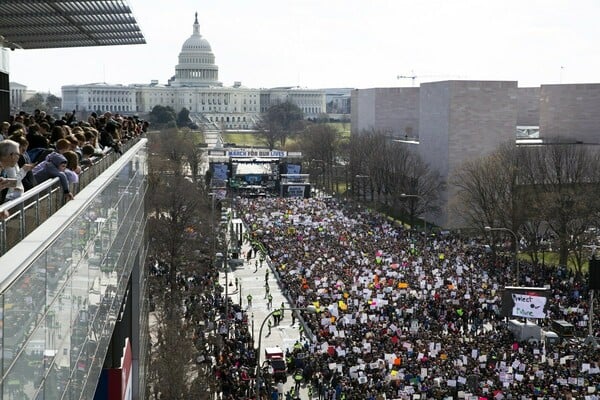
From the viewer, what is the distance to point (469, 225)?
5691 cm

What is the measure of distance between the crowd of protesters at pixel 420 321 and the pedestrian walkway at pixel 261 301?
768 millimetres

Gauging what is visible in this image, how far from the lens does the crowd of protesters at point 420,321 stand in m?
23.9

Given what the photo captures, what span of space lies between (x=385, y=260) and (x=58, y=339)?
119 ft

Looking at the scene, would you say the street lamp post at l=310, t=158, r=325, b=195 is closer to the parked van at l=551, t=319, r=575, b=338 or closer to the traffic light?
the parked van at l=551, t=319, r=575, b=338

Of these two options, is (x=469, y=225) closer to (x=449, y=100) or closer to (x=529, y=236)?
(x=529, y=236)

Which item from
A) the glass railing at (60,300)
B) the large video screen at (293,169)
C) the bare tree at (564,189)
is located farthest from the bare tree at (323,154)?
the glass railing at (60,300)

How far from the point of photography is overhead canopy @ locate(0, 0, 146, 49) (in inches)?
800

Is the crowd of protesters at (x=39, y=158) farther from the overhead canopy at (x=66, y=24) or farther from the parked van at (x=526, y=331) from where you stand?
the parked van at (x=526, y=331)

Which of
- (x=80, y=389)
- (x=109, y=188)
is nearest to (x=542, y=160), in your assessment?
(x=109, y=188)

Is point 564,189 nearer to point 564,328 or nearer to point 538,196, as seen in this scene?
point 538,196

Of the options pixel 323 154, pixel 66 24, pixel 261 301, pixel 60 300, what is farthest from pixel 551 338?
pixel 323 154

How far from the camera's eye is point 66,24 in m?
23.4

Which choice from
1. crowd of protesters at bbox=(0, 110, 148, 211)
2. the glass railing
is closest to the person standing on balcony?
crowd of protesters at bbox=(0, 110, 148, 211)

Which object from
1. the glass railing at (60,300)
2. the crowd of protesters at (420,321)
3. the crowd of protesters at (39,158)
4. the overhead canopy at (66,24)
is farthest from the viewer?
the crowd of protesters at (420,321)
